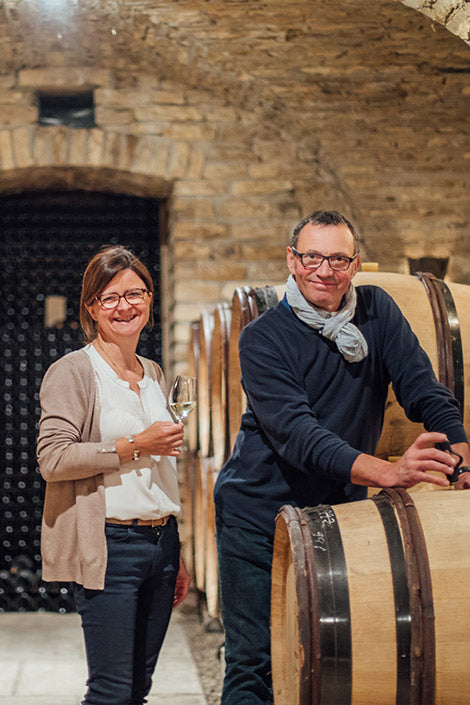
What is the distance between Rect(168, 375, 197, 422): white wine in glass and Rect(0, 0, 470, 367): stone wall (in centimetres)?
276

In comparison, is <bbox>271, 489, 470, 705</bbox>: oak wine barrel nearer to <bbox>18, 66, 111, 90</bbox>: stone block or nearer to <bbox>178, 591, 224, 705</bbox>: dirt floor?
<bbox>178, 591, 224, 705</bbox>: dirt floor

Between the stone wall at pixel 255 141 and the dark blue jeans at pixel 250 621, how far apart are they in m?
2.85

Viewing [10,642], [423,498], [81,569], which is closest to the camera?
[423,498]

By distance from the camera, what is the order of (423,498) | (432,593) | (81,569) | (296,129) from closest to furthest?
(432,593) < (423,498) < (81,569) < (296,129)

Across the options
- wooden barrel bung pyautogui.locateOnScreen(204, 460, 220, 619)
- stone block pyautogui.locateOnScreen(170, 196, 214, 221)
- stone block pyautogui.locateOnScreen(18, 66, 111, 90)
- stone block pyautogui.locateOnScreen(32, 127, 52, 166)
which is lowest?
wooden barrel bung pyautogui.locateOnScreen(204, 460, 220, 619)

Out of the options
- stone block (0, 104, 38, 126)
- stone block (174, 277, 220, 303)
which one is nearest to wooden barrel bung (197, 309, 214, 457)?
stone block (174, 277, 220, 303)

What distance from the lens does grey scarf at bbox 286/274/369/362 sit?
193cm

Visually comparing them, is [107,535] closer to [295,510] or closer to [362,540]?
[295,510]

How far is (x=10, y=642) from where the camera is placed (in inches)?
174

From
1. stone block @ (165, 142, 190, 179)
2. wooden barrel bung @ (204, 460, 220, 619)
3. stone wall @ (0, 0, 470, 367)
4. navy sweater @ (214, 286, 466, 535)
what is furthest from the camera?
stone block @ (165, 142, 190, 179)

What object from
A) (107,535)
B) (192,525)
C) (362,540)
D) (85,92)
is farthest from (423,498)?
(85,92)

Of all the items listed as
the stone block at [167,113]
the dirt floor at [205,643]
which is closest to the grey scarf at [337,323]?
the dirt floor at [205,643]

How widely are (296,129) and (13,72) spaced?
1633mm

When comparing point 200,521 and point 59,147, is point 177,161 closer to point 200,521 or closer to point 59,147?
point 59,147
